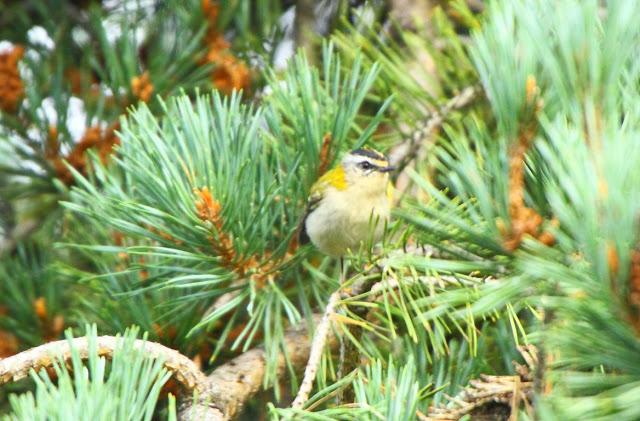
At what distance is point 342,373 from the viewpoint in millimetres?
1359

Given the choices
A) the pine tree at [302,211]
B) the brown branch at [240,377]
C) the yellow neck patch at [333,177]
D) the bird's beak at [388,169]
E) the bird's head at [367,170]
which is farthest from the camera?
the bird's beak at [388,169]

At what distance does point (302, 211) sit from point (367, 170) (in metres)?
0.41

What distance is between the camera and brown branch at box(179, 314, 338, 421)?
130cm

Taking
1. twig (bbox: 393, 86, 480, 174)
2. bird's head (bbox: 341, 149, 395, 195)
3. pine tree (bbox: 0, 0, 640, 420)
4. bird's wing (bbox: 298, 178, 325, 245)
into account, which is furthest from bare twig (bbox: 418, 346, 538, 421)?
twig (bbox: 393, 86, 480, 174)

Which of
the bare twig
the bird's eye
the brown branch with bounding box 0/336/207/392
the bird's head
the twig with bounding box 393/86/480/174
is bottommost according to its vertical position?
the bare twig

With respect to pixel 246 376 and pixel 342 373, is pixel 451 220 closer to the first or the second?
pixel 342 373

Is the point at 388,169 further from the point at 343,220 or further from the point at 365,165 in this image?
the point at 343,220

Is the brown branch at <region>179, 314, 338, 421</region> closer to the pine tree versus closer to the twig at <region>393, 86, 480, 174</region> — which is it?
A: the pine tree

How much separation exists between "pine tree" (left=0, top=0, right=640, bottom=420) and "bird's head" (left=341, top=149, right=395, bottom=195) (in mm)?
50

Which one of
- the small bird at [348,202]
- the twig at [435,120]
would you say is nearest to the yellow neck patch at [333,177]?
the small bird at [348,202]

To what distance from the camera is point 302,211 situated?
5.27ft

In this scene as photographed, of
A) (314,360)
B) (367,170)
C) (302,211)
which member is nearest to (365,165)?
(367,170)

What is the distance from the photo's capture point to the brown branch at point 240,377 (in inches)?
51.3

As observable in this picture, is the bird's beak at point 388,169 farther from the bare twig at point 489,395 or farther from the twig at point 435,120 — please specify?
the bare twig at point 489,395
